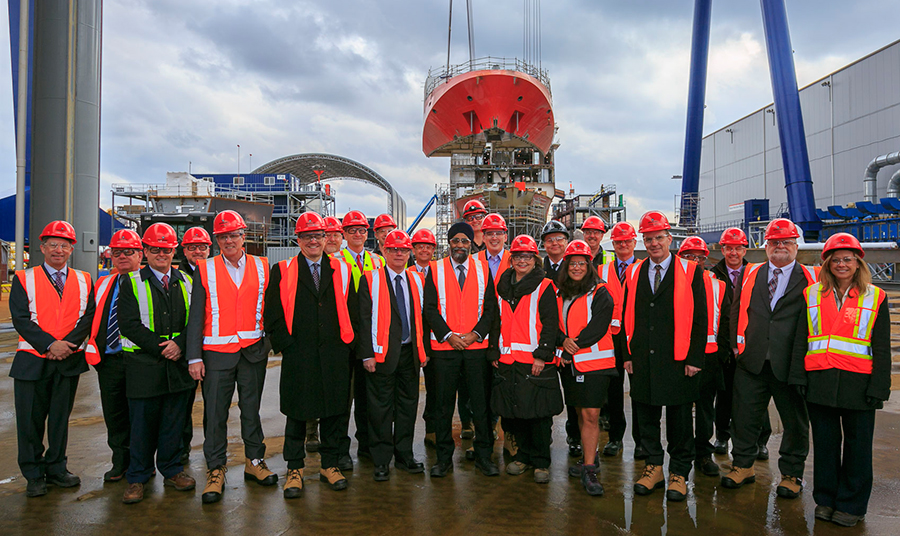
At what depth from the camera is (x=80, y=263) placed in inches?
335

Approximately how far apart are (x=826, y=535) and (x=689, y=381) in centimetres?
117

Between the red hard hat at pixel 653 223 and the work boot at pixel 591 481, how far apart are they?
1864mm

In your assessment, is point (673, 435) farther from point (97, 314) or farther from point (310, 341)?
point (97, 314)

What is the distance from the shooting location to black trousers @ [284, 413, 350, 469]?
3852 millimetres

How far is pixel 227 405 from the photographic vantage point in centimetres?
390

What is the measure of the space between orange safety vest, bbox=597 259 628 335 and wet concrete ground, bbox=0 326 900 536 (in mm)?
1220

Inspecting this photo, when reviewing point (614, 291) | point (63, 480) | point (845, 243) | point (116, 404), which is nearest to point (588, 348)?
point (614, 291)

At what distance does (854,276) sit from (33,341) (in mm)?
5749

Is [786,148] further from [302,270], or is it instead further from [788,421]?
[302,270]

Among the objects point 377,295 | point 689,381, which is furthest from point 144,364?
point 689,381

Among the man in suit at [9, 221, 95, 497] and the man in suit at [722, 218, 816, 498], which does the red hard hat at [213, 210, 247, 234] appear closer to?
the man in suit at [9, 221, 95, 497]

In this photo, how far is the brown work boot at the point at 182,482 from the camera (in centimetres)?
Answer: 381

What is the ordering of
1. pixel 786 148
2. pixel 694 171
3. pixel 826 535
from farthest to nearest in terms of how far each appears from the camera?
1. pixel 694 171
2. pixel 786 148
3. pixel 826 535

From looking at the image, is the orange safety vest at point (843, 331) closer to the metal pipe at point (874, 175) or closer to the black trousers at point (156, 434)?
the black trousers at point (156, 434)
